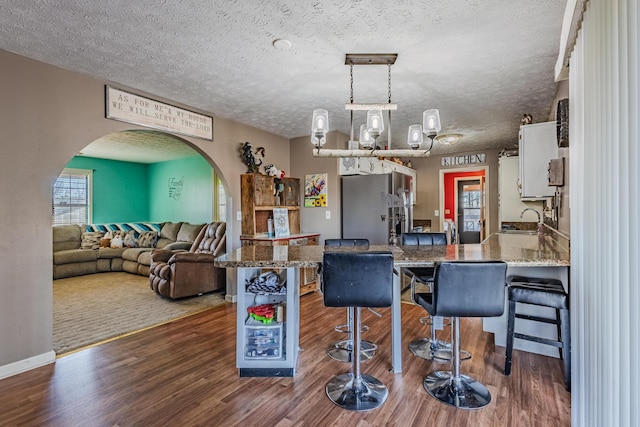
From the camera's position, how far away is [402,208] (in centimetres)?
479

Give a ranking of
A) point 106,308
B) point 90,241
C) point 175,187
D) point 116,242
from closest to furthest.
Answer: point 106,308
point 90,241
point 116,242
point 175,187

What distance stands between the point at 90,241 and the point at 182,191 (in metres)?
2.00

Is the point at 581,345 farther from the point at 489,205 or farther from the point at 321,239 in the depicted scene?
the point at 489,205

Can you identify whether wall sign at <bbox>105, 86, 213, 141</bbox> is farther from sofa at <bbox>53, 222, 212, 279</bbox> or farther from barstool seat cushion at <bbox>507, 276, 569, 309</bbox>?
barstool seat cushion at <bbox>507, 276, 569, 309</bbox>

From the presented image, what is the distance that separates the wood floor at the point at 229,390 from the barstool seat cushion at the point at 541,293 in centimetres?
56

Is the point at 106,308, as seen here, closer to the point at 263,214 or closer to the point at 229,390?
the point at 263,214

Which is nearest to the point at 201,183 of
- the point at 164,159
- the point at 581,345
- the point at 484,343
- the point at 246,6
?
the point at 164,159

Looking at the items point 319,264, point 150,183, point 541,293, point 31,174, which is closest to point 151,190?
point 150,183

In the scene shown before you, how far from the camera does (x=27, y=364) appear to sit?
2.37 metres

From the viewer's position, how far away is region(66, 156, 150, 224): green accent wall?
22.7 ft

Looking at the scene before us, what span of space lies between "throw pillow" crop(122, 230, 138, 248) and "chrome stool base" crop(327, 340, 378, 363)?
5359mm

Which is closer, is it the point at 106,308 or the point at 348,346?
the point at 348,346

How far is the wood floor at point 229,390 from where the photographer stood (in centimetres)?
177

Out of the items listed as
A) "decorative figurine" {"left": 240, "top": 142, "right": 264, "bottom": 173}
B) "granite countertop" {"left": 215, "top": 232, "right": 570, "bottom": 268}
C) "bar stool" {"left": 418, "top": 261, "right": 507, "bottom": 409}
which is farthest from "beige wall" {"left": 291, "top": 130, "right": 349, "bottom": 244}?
"bar stool" {"left": 418, "top": 261, "right": 507, "bottom": 409}
